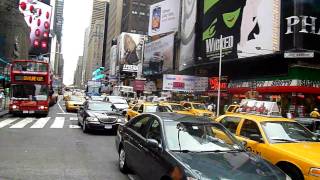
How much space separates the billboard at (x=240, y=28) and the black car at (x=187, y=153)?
28.6 m

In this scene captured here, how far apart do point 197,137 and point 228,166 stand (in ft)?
4.01

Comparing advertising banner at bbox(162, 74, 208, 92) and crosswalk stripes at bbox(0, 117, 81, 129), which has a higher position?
advertising banner at bbox(162, 74, 208, 92)

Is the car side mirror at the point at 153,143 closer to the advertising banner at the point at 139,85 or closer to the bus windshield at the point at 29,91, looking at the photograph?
the bus windshield at the point at 29,91

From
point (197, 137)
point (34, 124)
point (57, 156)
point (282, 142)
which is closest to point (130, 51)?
point (34, 124)

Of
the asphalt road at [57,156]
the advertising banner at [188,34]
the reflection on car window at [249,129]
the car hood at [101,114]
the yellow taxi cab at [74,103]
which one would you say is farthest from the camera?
the advertising banner at [188,34]

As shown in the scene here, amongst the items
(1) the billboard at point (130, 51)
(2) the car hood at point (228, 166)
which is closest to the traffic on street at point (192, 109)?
(2) the car hood at point (228, 166)

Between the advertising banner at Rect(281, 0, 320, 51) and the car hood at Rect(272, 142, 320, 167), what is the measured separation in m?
26.2

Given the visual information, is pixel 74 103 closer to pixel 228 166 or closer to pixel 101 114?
pixel 101 114

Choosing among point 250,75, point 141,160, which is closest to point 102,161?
point 141,160

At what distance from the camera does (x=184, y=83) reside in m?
51.5

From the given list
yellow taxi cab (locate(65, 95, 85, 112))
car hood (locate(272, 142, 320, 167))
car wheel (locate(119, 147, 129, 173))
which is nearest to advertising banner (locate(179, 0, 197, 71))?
yellow taxi cab (locate(65, 95, 85, 112))

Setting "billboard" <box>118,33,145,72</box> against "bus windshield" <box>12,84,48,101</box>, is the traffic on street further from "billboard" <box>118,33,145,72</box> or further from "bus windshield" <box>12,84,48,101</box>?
"billboard" <box>118,33,145,72</box>

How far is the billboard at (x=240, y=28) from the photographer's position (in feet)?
118

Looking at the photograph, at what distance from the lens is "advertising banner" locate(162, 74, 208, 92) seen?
5016 centimetres
